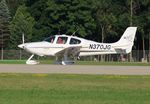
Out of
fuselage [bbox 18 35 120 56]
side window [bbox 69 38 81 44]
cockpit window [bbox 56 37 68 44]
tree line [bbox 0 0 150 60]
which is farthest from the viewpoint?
tree line [bbox 0 0 150 60]

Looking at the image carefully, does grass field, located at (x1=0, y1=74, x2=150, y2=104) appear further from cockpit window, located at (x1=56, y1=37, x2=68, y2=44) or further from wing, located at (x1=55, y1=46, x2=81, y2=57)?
cockpit window, located at (x1=56, y1=37, x2=68, y2=44)

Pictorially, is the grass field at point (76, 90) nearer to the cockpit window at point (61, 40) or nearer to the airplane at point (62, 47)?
the airplane at point (62, 47)

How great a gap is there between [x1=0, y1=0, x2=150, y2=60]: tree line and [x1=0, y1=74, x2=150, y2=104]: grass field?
5652 centimetres

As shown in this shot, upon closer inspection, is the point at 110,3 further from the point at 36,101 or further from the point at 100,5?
the point at 36,101

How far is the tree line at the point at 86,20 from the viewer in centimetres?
7875

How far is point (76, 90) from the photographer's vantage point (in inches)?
678

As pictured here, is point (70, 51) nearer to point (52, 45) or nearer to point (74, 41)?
point (74, 41)

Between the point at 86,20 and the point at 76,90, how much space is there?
212ft

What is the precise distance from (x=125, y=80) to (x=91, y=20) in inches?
2389

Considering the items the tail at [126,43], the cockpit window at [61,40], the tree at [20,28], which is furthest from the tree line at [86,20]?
the cockpit window at [61,40]

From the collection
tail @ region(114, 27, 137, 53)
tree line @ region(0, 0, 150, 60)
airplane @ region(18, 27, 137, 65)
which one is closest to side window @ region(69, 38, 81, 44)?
airplane @ region(18, 27, 137, 65)

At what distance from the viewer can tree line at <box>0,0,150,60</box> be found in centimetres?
7875

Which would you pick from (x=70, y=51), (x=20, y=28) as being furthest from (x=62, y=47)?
(x=20, y=28)

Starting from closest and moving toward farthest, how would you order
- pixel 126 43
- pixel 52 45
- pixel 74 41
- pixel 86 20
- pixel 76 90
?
pixel 76 90 → pixel 52 45 → pixel 74 41 → pixel 126 43 → pixel 86 20
